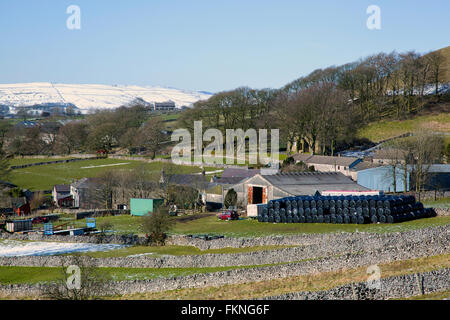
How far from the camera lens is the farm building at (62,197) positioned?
7444 centimetres

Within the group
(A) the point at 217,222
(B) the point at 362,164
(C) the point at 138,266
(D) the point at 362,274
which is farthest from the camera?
(B) the point at 362,164

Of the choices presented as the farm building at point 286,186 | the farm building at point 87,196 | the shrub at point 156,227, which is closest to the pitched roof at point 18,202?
the farm building at point 87,196

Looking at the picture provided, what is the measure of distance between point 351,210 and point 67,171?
6935cm

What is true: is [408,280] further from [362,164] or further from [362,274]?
[362,164]

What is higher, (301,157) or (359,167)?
(301,157)

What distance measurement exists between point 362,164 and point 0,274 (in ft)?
154

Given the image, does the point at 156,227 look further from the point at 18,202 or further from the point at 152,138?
the point at 152,138

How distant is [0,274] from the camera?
128ft

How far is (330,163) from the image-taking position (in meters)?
75.1

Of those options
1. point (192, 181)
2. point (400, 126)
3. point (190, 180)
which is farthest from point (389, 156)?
point (400, 126)

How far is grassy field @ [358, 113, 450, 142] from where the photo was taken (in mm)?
94375
